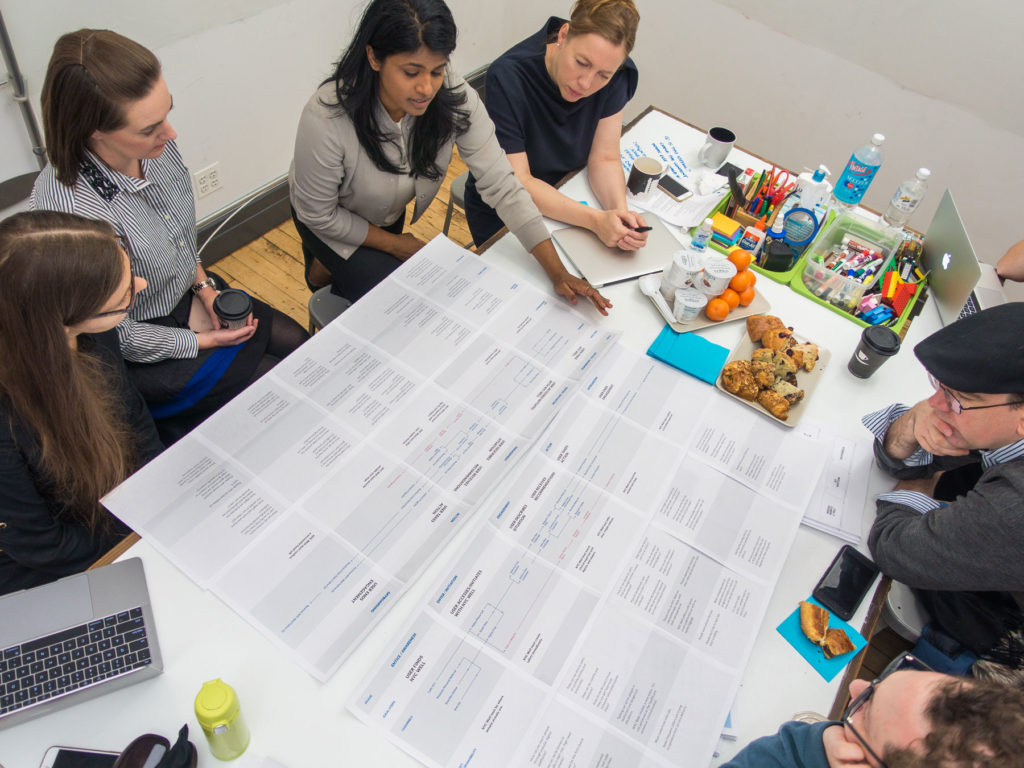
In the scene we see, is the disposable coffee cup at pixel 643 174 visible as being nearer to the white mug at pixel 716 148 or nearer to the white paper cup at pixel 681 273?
the white mug at pixel 716 148

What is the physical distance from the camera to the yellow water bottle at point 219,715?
0.80 metres

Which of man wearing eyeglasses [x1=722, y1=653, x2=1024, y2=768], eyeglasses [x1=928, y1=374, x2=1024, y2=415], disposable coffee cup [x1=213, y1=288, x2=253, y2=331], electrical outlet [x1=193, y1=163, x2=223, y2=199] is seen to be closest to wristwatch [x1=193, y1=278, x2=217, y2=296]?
disposable coffee cup [x1=213, y1=288, x2=253, y2=331]

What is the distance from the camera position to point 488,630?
103 centimetres

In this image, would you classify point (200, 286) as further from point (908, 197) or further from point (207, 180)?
point (908, 197)

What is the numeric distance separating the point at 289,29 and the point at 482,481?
80.0 inches

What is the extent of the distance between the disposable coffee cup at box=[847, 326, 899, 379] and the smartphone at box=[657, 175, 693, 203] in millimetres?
638

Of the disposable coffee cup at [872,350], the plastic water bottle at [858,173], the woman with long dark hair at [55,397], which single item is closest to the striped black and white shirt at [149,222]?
the woman with long dark hair at [55,397]

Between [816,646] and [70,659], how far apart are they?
3.74 ft

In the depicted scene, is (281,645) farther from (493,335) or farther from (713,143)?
(713,143)

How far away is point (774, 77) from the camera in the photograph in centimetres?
294

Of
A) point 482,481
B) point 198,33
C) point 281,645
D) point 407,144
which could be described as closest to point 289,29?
point 198,33

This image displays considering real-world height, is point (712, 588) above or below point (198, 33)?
below

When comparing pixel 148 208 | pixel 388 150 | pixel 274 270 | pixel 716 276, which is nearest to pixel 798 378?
pixel 716 276

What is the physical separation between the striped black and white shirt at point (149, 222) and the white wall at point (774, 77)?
25.7 inches
